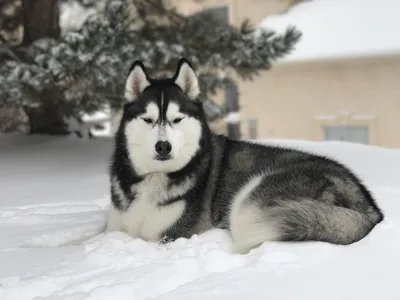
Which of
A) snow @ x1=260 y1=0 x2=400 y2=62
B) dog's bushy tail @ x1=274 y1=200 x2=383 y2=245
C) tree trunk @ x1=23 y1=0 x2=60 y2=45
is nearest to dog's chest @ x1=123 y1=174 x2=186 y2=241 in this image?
dog's bushy tail @ x1=274 y1=200 x2=383 y2=245

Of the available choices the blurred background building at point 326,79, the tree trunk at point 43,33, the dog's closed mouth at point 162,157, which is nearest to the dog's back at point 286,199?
the dog's closed mouth at point 162,157

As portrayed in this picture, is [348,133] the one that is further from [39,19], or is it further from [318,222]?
[318,222]

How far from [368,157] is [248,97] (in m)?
4.79

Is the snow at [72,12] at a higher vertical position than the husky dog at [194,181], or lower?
higher

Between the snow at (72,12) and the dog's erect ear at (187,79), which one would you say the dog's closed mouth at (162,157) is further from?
the snow at (72,12)

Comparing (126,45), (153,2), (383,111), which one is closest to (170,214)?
(126,45)

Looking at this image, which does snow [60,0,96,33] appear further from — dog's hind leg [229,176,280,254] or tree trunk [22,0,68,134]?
dog's hind leg [229,176,280,254]

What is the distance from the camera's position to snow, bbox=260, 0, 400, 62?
305 inches

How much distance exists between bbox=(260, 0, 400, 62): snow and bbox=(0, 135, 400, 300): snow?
5413 mm

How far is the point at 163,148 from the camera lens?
2.16 m

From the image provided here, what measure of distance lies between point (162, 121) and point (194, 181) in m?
0.39

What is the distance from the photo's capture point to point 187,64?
2.39m

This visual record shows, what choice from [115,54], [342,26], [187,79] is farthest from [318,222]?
[342,26]

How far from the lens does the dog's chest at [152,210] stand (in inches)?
89.1
